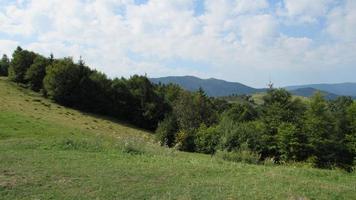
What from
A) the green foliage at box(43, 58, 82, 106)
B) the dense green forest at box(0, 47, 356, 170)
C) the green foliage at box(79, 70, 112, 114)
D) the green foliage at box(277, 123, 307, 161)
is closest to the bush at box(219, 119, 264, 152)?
the dense green forest at box(0, 47, 356, 170)

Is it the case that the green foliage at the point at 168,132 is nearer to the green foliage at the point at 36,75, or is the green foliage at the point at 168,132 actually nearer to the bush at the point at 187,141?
the bush at the point at 187,141

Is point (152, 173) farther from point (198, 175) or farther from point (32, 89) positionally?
point (32, 89)

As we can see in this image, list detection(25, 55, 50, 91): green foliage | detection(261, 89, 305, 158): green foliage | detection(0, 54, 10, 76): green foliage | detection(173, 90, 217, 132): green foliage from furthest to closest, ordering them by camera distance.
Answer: detection(0, 54, 10, 76): green foliage, detection(25, 55, 50, 91): green foliage, detection(173, 90, 217, 132): green foliage, detection(261, 89, 305, 158): green foliage

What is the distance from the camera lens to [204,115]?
6931 centimetres

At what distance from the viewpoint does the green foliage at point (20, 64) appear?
73750 mm

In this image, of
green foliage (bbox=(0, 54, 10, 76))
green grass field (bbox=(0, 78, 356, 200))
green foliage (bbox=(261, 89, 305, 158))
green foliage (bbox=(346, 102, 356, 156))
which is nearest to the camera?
green grass field (bbox=(0, 78, 356, 200))

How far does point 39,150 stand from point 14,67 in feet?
190

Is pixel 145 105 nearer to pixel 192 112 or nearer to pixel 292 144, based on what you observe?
pixel 192 112

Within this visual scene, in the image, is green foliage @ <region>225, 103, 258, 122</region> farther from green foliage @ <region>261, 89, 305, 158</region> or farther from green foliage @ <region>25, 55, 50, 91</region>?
green foliage @ <region>25, 55, 50, 91</region>

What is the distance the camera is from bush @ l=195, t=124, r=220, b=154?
53372mm

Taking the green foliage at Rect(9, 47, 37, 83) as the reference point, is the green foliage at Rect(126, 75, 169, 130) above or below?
below

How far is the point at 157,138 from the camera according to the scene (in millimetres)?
58344

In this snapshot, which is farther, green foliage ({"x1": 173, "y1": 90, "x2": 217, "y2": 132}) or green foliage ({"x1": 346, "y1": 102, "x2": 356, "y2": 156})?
green foliage ({"x1": 173, "y1": 90, "x2": 217, "y2": 132})

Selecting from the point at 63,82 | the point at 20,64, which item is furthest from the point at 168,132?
the point at 20,64
